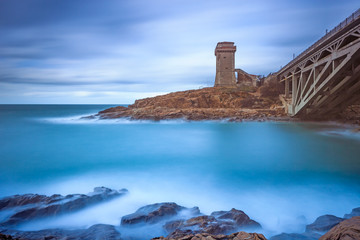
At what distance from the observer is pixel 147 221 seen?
4.09m

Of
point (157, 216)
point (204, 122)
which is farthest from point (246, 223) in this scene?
point (204, 122)

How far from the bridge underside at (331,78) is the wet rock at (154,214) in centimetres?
985

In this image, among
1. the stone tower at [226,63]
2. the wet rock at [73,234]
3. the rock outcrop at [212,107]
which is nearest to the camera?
the wet rock at [73,234]

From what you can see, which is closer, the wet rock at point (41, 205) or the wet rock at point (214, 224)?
the wet rock at point (214, 224)

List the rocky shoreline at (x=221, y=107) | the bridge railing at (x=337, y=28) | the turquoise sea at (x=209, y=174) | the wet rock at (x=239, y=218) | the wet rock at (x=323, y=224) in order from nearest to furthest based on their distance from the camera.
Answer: the wet rock at (x=323, y=224) < the wet rock at (x=239, y=218) < the turquoise sea at (x=209, y=174) < the bridge railing at (x=337, y=28) < the rocky shoreline at (x=221, y=107)

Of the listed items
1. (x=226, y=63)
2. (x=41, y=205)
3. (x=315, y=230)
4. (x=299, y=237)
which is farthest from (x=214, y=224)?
(x=226, y=63)

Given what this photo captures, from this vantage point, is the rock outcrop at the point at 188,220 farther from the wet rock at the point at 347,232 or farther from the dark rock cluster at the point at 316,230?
the wet rock at the point at 347,232

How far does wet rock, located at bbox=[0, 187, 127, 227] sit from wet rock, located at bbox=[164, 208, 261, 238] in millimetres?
1906

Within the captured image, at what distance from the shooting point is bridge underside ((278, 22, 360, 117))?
10546 millimetres

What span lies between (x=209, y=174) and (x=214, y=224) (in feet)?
12.6

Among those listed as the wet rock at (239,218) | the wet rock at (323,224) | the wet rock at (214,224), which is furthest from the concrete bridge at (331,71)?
the wet rock at (214,224)

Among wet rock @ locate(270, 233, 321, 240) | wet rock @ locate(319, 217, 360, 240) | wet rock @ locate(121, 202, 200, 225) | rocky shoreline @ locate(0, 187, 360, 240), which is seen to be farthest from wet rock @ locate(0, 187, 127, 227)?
wet rock @ locate(319, 217, 360, 240)

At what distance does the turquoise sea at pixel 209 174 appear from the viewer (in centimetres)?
486

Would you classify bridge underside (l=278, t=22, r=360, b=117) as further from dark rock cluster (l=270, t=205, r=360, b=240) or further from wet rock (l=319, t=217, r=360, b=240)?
wet rock (l=319, t=217, r=360, b=240)
